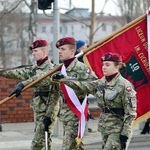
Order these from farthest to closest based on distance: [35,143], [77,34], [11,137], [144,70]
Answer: [77,34]
[11,137]
[35,143]
[144,70]

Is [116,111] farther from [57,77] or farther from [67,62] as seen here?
[67,62]

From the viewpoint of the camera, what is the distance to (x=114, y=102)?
7.52m

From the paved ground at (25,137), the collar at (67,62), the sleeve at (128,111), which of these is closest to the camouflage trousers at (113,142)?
the sleeve at (128,111)

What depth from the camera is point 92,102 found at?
15430mm

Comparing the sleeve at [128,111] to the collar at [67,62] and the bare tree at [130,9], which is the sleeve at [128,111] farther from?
the bare tree at [130,9]

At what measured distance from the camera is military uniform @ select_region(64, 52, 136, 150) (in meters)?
7.42

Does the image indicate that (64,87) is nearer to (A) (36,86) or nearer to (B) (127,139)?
(A) (36,86)

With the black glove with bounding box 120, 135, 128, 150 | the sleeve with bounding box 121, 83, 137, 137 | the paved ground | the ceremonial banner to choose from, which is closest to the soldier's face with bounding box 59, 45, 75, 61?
the ceremonial banner

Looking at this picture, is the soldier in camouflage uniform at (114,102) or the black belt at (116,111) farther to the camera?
the black belt at (116,111)

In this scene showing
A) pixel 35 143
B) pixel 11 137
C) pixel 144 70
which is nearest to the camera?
pixel 144 70

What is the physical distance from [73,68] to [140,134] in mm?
5600

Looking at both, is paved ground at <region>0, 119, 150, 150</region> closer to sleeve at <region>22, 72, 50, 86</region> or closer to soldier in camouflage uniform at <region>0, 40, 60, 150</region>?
soldier in camouflage uniform at <region>0, 40, 60, 150</region>

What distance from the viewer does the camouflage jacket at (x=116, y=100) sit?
7.39 meters

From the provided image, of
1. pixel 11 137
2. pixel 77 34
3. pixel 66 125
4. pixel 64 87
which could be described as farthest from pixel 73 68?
pixel 77 34
